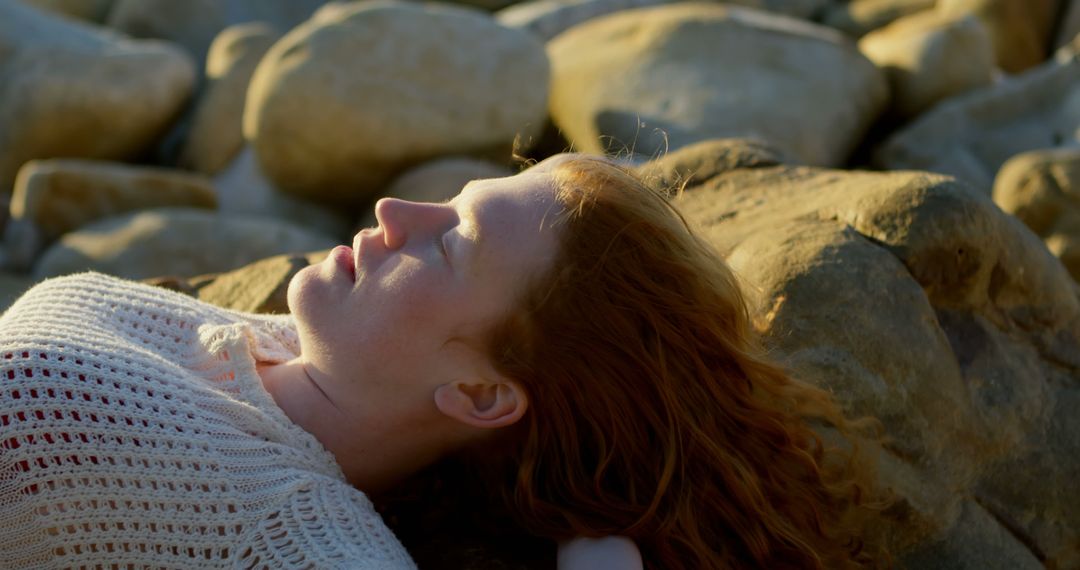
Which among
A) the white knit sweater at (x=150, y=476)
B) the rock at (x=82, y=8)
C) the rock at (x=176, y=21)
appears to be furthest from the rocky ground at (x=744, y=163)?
the rock at (x=82, y=8)

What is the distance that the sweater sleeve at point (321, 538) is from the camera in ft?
5.96

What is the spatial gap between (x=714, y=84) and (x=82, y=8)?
620 centimetres

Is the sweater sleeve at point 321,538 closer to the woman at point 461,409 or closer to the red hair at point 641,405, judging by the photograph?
the woman at point 461,409

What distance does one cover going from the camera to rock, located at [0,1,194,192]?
6648 millimetres

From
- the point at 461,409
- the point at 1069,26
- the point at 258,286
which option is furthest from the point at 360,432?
the point at 1069,26

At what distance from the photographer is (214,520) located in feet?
6.14

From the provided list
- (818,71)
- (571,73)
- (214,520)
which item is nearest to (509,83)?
(571,73)

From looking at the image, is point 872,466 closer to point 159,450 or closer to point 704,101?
point 159,450

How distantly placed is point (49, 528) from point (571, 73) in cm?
498

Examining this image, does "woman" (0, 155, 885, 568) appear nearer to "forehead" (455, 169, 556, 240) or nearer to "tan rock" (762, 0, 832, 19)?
"forehead" (455, 169, 556, 240)

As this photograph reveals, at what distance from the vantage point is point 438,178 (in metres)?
5.57

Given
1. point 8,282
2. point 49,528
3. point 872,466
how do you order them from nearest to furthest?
point 49,528
point 872,466
point 8,282

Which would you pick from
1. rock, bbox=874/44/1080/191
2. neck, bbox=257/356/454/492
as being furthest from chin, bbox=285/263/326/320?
rock, bbox=874/44/1080/191

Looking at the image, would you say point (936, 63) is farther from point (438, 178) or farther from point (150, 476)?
point (150, 476)
